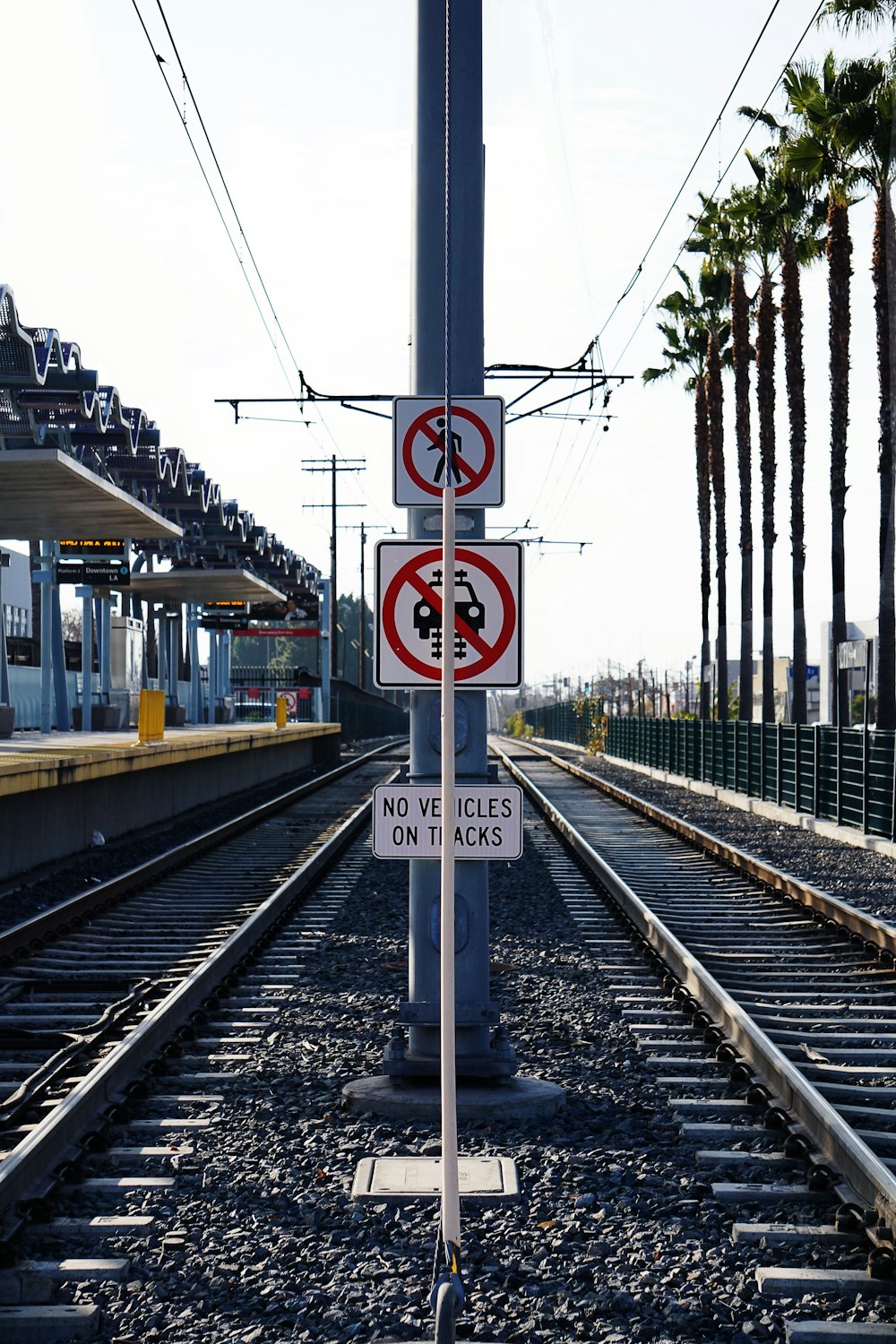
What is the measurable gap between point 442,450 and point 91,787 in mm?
14244

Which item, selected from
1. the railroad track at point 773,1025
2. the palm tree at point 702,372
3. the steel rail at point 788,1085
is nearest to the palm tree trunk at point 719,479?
the palm tree at point 702,372

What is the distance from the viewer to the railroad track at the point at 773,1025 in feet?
19.3

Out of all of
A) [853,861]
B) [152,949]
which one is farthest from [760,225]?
[152,949]

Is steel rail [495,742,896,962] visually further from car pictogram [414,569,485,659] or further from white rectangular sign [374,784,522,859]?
car pictogram [414,569,485,659]

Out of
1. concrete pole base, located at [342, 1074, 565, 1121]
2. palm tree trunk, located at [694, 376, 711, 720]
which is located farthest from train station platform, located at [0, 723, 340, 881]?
palm tree trunk, located at [694, 376, 711, 720]

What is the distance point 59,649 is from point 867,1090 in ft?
81.5

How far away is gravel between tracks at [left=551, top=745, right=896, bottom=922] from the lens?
15.7 metres

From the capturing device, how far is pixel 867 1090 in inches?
293

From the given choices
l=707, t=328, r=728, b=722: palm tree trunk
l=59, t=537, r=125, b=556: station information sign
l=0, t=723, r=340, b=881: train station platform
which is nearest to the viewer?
l=0, t=723, r=340, b=881: train station platform

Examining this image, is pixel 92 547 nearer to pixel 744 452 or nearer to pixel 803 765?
pixel 803 765

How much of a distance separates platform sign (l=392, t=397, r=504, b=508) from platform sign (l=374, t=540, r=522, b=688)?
1.71 ft

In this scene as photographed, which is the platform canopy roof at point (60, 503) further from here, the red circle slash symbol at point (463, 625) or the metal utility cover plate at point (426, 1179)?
Answer: the metal utility cover plate at point (426, 1179)

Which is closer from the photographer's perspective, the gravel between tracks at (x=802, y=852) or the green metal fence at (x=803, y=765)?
the gravel between tracks at (x=802, y=852)

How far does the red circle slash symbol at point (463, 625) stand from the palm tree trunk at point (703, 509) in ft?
134
